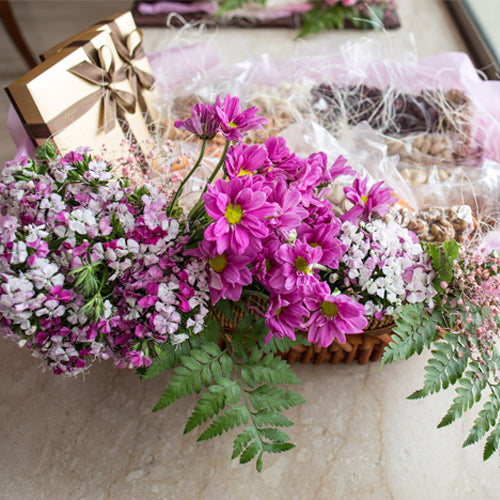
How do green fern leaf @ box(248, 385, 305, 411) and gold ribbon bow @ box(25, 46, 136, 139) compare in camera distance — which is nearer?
green fern leaf @ box(248, 385, 305, 411)

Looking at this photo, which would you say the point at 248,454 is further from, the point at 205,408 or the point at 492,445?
the point at 492,445

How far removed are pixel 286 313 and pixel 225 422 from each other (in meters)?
0.17

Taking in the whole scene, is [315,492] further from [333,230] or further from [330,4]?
[330,4]

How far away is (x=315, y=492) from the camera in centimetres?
72

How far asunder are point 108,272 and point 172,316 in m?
0.10

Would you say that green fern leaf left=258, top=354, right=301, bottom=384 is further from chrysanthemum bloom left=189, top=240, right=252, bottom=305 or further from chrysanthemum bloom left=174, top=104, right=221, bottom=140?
chrysanthemum bloom left=174, top=104, right=221, bottom=140

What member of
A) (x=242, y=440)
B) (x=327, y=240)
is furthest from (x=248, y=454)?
(x=327, y=240)

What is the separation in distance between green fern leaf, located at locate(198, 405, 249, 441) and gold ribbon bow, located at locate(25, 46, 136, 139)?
1.83ft

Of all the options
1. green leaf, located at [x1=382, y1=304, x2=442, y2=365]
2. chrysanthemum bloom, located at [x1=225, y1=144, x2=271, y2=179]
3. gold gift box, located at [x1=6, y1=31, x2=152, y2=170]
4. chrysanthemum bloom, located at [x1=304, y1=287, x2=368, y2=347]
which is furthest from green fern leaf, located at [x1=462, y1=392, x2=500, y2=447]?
gold gift box, located at [x1=6, y1=31, x2=152, y2=170]

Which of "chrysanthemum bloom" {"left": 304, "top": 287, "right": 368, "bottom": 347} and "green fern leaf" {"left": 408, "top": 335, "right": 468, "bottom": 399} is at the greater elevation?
"chrysanthemum bloom" {"left": 304, "top": 287, "right": 368, "bottom": 347}

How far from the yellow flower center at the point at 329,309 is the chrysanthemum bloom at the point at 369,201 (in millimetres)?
166

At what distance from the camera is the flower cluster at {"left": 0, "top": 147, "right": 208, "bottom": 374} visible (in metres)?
0.53

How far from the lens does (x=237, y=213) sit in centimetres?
51

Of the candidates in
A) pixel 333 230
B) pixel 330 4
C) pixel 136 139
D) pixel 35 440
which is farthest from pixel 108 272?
pixel 330 4
